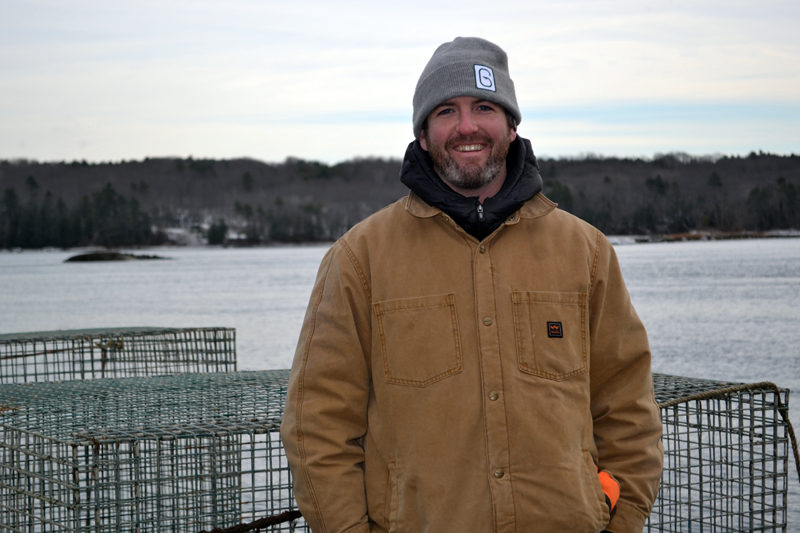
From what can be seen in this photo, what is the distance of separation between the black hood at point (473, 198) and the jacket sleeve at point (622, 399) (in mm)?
348

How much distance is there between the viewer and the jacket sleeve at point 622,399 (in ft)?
10.3

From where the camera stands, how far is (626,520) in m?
3.12

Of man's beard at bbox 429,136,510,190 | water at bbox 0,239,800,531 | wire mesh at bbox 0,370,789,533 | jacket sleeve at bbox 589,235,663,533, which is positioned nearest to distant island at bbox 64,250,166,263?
water at bbox 0,239,800,531

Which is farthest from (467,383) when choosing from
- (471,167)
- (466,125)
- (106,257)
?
(106,257)

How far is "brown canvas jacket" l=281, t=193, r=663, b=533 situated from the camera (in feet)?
9.62

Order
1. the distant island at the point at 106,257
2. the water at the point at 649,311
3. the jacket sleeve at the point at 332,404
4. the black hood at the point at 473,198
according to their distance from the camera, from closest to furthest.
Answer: the jacket sleeve at the point at 332,404
the black hood at the point at 473,198
the water at the point at 649,311
the distant island at the point at 106,257

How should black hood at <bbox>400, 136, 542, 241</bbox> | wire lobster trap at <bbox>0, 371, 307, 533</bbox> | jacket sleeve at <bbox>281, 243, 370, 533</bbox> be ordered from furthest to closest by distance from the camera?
wire lobster trap at <bbox>0, 371, 307, 533</bbox>, black hood at <bbox>400, 136, 542, 241</bbox>, jacket sleeve at <bbox>281, 243, 370, 533</bbox>

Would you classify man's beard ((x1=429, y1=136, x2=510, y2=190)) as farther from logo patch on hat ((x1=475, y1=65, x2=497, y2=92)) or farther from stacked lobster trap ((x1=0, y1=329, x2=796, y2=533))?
stacked lobster trap ((x1=0, y1=329, x2=796, y2=533))

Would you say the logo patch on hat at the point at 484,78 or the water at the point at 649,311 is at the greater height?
the logo patch on hat at the point at 484,78

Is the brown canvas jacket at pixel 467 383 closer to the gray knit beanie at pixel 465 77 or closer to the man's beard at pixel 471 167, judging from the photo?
the man's beard at pixel 471 167

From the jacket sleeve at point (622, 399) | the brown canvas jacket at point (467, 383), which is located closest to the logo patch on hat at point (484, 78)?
the brown canvas jacket at point (467, 383)

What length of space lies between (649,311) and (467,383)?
37711 millimetres

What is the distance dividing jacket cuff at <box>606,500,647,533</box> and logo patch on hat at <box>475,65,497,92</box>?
1.51 m

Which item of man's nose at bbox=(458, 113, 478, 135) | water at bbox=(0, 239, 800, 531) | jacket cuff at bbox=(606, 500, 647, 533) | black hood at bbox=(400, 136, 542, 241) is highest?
man's nose at bbox=(458, 113, 478, 135)
